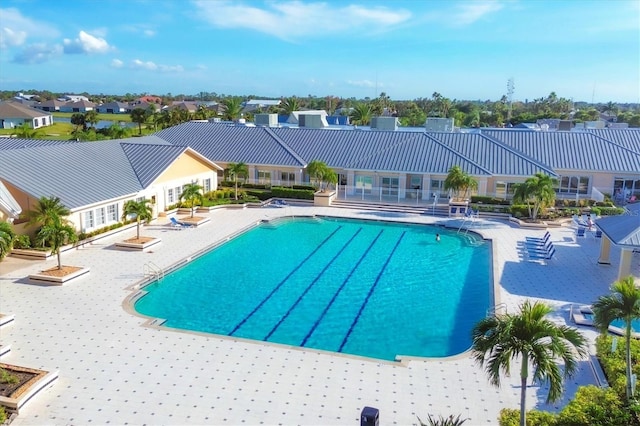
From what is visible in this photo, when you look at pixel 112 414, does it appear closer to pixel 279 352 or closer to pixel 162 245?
pixel 279 352

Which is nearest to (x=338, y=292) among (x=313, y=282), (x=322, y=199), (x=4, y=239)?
(x=313, y=282)

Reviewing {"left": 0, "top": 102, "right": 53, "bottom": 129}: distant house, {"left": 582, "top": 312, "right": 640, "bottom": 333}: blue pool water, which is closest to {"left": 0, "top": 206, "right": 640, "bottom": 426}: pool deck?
{"left": 582, "top": 312, "right": 640, "bottom": 333}: blue pool water

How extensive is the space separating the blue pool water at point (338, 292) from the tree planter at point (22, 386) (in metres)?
5.38

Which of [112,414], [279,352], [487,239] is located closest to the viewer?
[112,414]

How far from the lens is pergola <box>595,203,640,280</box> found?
20.7 m

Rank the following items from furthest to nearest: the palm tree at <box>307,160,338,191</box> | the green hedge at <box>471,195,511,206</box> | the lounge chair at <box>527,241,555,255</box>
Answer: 1. the palm tree at <box>307,160,338,191</box>
2. the green hedge at <box>471,195,511,206</box>
3. the lounge chair at <box>527,241,555,255</box>

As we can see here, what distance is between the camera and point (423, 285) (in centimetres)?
2300

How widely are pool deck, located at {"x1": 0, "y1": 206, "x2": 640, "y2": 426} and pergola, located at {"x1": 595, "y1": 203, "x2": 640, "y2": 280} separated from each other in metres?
1.55

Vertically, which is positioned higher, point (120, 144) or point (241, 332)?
point (120, 144)

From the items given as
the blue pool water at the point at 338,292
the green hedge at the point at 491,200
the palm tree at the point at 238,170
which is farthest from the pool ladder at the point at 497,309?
the palm tree at the point at 238,170

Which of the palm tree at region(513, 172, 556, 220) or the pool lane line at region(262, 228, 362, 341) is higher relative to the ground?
the palm tree at region(513, 172, 556, 220)

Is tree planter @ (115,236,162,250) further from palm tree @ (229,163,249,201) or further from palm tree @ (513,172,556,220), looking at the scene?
palm tree @ (513,172,556,220)

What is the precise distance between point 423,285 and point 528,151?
23.9 m

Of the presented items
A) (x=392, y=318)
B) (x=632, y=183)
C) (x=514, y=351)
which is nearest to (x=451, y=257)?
(x=392, y=318)
